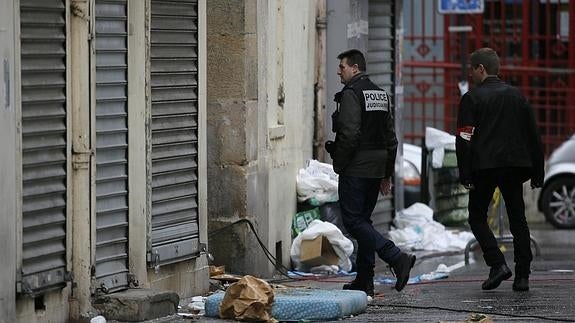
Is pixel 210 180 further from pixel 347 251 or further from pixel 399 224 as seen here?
pixel 399 224

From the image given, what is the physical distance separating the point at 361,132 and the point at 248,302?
206 centimetres

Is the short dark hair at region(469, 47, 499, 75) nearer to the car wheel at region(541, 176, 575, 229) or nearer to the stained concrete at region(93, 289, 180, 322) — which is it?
the stained concrete at region(93, 289, 180, 322)

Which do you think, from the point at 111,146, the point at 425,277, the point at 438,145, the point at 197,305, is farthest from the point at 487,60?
the point at 438,145

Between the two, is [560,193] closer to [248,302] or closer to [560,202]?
[560,202]

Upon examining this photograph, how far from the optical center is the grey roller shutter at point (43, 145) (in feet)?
29.6

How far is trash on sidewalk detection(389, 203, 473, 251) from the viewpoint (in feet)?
53.0

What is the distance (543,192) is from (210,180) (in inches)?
326

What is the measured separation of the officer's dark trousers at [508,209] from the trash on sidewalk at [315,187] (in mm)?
2244

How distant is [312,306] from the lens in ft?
32.8

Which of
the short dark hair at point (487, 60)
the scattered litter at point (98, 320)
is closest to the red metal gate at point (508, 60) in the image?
the short dark hair at point (487, 60)

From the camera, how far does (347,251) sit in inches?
534

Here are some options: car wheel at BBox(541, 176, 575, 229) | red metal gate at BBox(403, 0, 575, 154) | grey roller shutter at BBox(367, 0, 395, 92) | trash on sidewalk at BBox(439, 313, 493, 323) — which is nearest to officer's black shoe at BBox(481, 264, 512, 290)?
trash on sidewalk at BBox(439, 313, 493, 323)

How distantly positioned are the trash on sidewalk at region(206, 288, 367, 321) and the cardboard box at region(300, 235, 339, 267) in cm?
287

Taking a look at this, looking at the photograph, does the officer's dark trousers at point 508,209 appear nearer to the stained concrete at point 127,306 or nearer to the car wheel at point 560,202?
the stained concrete at point 127,306
